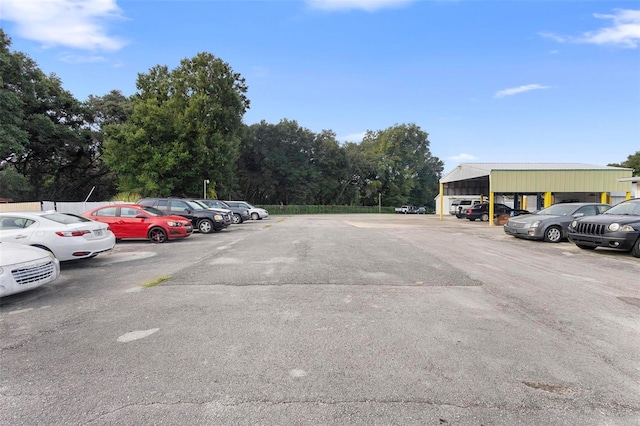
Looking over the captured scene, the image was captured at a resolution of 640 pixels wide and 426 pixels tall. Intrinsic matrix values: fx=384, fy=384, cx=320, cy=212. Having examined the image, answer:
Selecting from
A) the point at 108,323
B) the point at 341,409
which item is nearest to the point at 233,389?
the point at 341,409

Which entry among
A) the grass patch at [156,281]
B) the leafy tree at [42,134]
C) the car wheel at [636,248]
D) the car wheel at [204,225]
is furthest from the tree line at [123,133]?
the car wheel at [636,248]

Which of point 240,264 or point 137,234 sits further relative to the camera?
point 137,234

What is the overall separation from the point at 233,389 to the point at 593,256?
1097cm

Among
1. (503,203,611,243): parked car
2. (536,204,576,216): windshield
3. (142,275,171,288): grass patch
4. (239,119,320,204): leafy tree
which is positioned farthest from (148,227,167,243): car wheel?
(239,119,320,204): leafy tree

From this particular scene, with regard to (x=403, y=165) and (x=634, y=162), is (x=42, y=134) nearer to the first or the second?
(x=403, y=165)

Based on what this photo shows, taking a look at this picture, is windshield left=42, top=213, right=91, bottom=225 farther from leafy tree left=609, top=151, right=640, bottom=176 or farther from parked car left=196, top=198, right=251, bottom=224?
leafy tree left=609, top=151, right=640, bottom=176

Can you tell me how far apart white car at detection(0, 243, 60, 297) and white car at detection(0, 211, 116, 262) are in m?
1.99

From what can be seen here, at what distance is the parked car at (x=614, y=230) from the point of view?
32.9 feet

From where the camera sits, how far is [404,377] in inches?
126

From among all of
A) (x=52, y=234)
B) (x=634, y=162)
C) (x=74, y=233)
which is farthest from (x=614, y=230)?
(x=634, y=162)

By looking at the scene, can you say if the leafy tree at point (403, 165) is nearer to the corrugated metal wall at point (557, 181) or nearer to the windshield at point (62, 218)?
the corrugated metal wall at point (557, 181)

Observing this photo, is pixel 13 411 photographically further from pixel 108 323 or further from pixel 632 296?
pixel 632 296

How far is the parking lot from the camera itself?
2.75 metres

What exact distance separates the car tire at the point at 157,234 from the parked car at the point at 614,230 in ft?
42.6
